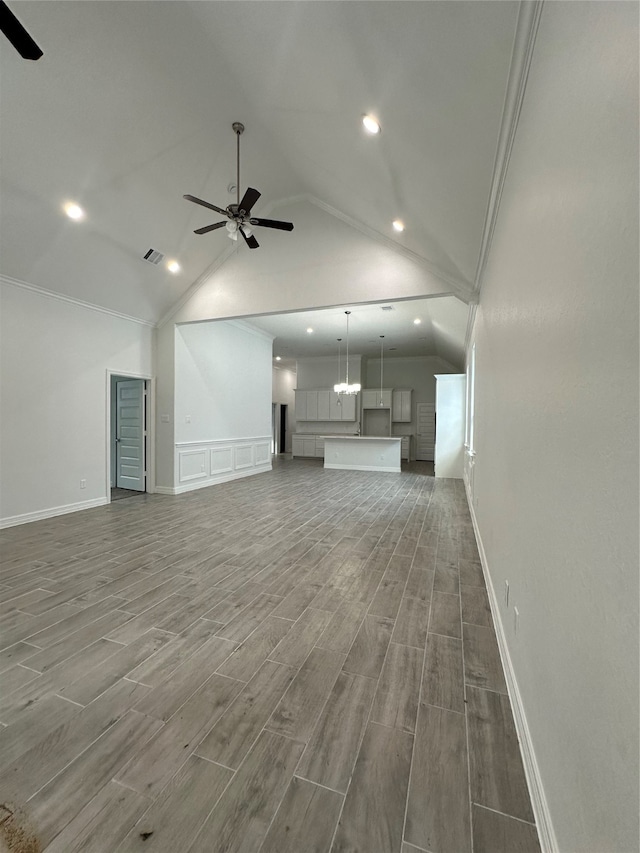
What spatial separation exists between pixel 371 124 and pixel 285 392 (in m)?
12.8

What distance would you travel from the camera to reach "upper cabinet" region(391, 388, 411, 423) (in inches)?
480

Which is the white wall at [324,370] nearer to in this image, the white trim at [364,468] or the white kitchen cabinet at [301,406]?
the white kitchen cabinet at [301,406]

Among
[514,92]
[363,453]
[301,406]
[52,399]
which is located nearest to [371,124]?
[514,92]

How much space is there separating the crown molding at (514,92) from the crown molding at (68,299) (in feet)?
17.1

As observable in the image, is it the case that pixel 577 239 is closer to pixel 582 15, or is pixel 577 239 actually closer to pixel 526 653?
pixel 582 15

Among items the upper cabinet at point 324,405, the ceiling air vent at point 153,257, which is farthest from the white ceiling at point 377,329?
the ceiling air vent at point 153,257

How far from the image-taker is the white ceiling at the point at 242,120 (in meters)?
2.07

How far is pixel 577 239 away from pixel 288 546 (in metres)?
3.54

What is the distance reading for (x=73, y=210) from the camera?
4.11m

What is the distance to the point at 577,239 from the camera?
96 centimetres

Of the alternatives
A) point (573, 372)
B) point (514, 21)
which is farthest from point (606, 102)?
point (514, 21)

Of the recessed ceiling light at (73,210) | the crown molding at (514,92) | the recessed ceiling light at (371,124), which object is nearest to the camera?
the crown molding at (514,92)

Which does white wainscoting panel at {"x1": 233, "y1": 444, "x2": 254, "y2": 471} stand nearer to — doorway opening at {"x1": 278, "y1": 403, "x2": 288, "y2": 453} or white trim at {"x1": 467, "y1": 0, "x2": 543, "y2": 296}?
doorway opening at {"x1": 278, "y1": 403, "x2": 288, "y2": 453}

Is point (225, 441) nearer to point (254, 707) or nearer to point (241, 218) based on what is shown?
point (241, 218)
